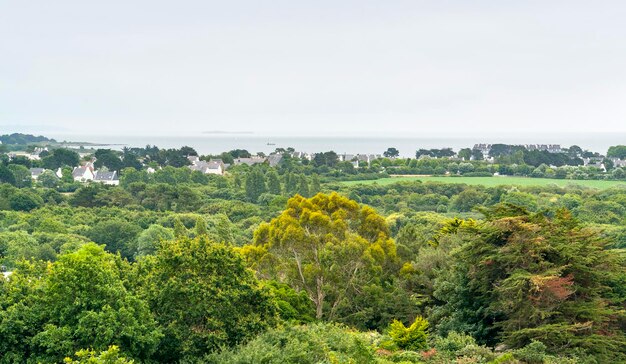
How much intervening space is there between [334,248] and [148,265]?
637 centimetres

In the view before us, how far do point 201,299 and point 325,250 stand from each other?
21.4ft

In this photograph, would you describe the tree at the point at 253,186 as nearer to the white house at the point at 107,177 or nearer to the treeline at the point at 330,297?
the white house at the point at 107,177

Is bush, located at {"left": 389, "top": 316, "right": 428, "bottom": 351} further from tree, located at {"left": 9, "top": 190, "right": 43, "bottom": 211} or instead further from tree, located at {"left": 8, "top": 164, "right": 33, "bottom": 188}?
tree, located at {"left": 8, "top": 164, "right": 33, "bottom": 188}

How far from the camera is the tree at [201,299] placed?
12.7m

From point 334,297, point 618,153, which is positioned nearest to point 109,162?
point 334,297

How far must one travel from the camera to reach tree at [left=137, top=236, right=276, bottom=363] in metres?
12.7

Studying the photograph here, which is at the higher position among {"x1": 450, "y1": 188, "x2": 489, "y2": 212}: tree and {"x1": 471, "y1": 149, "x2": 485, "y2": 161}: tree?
{"x1": 471, "y1": 149, "x2": 485, "y2": 161}: tree

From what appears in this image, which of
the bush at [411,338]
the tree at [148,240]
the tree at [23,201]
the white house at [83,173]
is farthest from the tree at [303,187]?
the bush at [411,338]

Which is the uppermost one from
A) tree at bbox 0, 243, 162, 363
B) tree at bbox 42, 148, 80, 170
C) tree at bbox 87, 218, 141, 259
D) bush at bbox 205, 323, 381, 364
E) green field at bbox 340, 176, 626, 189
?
tree at bbox 0, 243, 162, 363

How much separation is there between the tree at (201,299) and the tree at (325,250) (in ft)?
17.0

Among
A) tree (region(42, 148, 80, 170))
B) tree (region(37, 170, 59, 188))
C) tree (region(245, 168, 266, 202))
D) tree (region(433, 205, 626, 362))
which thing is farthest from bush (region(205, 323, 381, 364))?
tree (region(42, 148, 80, 170))

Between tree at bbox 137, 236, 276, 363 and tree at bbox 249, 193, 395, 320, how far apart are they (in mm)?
5194

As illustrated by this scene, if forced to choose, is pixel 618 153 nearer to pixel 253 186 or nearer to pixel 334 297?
pixel 253 186

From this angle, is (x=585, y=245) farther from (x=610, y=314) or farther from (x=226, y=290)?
(x=226, y=290)
